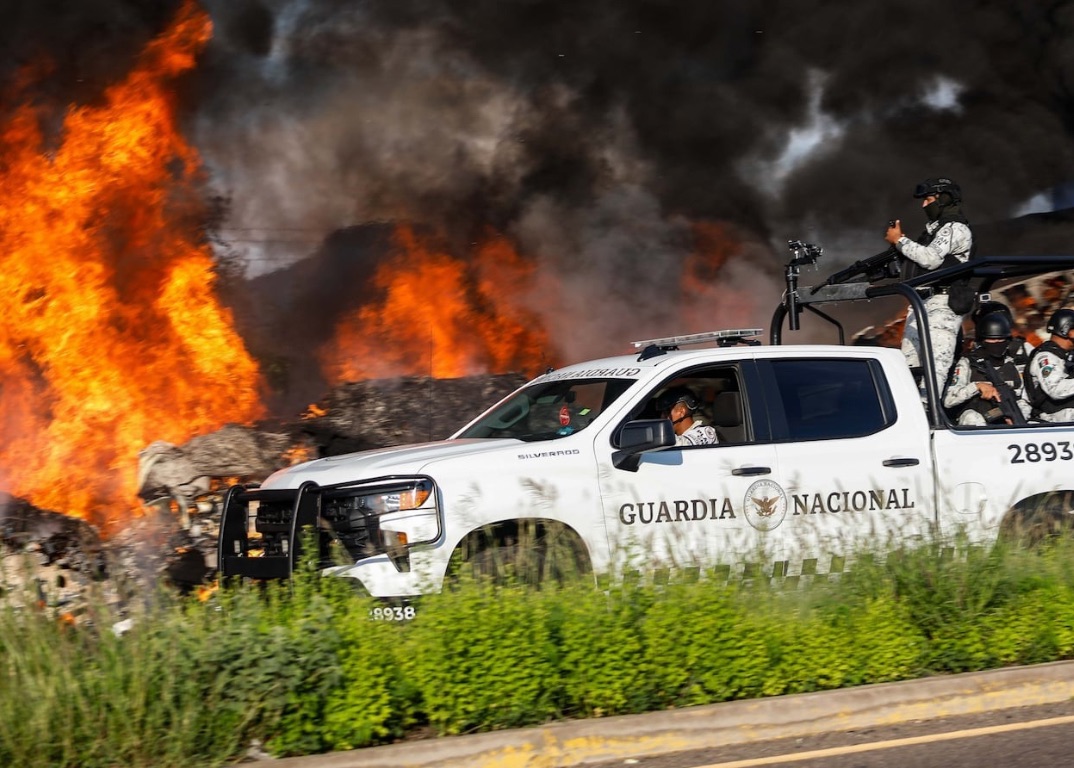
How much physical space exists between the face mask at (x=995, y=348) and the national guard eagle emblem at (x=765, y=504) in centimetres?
272

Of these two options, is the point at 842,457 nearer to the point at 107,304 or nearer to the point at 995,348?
the point at 995,348

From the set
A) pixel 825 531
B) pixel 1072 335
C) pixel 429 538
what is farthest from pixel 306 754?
pixel 1072 335

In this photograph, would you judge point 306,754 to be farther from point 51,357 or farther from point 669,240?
point 669,240

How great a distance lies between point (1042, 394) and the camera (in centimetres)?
899

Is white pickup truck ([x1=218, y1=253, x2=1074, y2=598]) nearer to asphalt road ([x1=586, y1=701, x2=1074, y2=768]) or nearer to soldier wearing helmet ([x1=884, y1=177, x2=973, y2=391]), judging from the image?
soldier wearing helmet ([x1=884, y1=177, x2=973, y2=391])

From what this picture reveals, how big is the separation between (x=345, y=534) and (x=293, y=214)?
890 cm

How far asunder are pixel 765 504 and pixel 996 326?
2.91 m

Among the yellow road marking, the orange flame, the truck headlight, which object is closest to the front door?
the truck headlight

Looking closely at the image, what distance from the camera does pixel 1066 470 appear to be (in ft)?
25.9

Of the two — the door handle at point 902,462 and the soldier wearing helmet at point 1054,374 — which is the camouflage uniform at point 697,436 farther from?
the soldier wearing helmet at point 1054,374

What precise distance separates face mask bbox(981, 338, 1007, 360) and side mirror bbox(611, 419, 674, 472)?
342 centimetres

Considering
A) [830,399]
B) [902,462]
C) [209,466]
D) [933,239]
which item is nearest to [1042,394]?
[933,239]

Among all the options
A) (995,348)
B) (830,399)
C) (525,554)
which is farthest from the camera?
(995,348)

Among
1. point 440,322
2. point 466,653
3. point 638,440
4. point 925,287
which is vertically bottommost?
point 466,653
